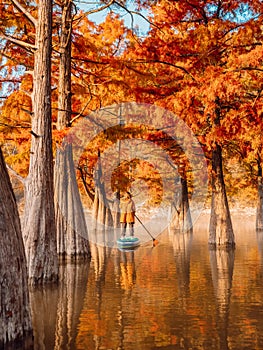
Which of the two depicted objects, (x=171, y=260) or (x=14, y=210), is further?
(x=171, y=260)

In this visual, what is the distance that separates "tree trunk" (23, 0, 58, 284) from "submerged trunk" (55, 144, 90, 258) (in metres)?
4.33

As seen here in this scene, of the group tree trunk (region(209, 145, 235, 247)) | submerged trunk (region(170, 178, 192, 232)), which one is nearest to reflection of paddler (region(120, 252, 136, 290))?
tree trunk (region(209, 145, 235, 247))

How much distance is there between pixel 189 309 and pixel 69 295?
304 cm

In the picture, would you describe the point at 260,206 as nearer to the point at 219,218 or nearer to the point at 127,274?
the point at 219,218

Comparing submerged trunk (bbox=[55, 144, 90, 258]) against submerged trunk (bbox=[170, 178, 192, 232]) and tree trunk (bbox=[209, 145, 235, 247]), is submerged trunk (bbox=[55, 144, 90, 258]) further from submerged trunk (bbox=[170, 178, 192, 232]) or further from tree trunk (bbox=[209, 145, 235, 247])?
submerged trunk (bbox=[170, 178, 192, 232])

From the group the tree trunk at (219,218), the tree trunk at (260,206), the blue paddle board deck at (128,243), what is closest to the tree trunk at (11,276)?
the tree trunk at (219,218)

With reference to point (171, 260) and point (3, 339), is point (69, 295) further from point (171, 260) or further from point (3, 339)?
point (171, 260)

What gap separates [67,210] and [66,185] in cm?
83

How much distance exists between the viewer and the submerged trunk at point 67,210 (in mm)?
18375

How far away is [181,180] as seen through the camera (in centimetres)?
4031

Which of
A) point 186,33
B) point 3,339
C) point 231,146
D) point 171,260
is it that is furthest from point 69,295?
point 231,146

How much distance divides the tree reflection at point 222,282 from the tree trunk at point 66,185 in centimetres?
453

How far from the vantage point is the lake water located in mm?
8219

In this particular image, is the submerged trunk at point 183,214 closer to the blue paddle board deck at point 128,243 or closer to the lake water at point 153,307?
the blue paddle board deck at point 128,243
